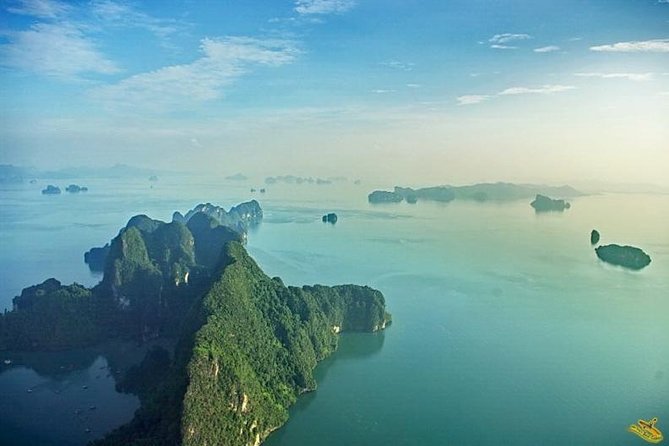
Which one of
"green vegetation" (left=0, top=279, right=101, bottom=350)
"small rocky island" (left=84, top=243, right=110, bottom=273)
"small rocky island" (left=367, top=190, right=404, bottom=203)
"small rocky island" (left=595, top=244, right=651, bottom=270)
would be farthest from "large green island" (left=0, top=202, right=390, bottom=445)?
"small rocky island" (left=367, top=190, right=404, bottom=203)

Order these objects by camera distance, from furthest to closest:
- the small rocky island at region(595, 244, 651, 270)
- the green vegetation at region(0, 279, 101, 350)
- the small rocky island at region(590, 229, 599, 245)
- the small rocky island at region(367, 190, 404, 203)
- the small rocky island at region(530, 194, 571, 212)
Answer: the small rocky island at region(367, 190, 404, 203), the small rocky island at region(530, 194, 571, 212), the small rocky island at region(590, 229, 599, 245), the small rocky island at region(595, 244, 651, 270), the green vegetation at region(0, 279, 101, 350)

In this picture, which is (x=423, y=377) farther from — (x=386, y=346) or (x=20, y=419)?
(x=20, y=419)

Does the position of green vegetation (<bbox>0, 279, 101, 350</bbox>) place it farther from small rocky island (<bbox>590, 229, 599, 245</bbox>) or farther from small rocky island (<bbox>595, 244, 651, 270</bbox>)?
small rocky island (<bbox>590, 229, 599, 245</bbox>)

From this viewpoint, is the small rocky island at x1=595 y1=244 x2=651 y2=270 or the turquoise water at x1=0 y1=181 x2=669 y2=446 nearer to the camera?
the turquoise water at x1=0 y1=181 x2=669 y2=446

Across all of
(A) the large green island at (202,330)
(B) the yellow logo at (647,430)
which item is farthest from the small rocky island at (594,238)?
(B) the yellow logo at (647,430)

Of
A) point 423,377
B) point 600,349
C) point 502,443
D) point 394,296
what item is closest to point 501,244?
point 394,296

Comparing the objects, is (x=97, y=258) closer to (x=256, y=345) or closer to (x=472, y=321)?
(x=256, y=345)

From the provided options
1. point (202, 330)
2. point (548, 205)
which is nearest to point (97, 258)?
point (202, 330)
